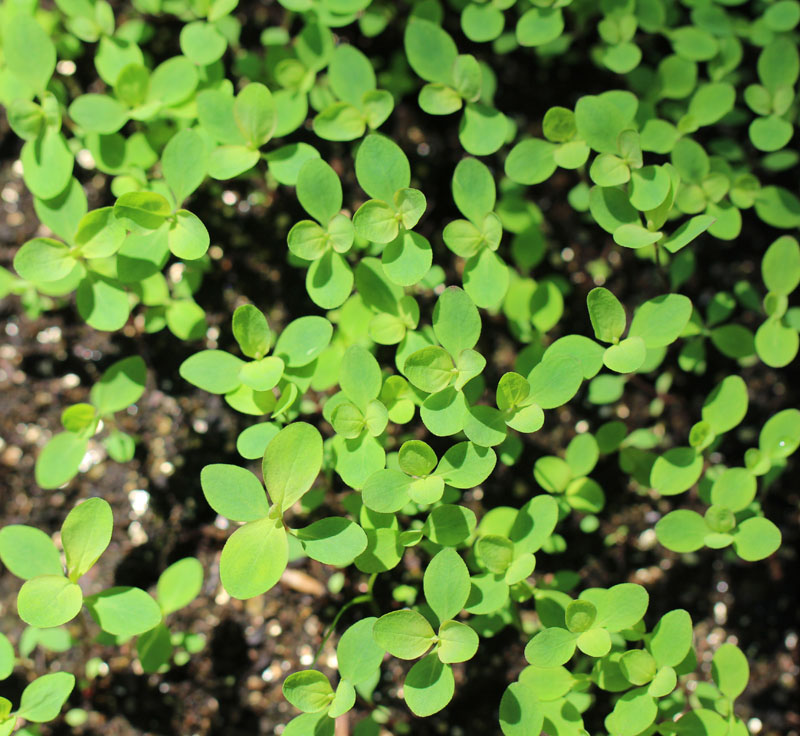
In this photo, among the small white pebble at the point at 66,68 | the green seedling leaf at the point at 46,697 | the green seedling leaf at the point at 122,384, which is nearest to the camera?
the green seedling leaf at the point at 46,697

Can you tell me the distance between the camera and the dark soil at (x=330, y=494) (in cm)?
163

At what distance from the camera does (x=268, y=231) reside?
1785 millimetres

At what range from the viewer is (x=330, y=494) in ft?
5.33

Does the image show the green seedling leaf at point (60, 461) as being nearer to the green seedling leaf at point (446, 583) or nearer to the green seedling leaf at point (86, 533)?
the green seedling leaf at point (86, 533)

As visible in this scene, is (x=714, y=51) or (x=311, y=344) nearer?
(x=311, y=344)

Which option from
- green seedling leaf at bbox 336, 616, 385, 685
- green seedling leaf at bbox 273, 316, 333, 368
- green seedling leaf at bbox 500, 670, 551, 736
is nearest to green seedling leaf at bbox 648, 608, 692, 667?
green seedling leaf at bbox 500, 670, 551, 736

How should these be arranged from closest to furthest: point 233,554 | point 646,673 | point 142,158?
1. point 233,554
2. point 646,673
3. point 142,158

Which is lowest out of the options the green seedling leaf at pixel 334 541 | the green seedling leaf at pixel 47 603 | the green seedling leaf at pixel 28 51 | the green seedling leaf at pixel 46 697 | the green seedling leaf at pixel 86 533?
the green seedling leaf at pixel 46 697

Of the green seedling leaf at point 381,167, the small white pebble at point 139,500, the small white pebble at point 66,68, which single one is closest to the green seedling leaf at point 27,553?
the small white pebble at point 139,500

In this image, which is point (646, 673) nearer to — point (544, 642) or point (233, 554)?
point (544, 642)

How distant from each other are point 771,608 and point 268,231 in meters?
1.57

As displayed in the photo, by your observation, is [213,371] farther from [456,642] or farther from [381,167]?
[456,642]

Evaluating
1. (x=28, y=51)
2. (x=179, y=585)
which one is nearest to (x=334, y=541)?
(x=179, y=585)

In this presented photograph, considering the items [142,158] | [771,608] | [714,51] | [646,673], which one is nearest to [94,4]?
[142,158]
